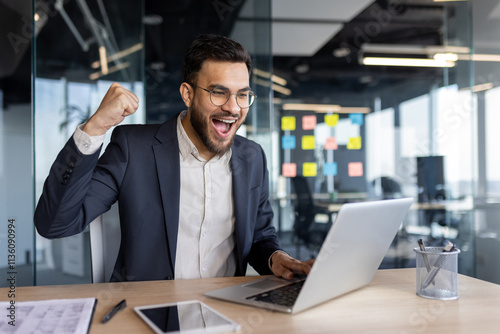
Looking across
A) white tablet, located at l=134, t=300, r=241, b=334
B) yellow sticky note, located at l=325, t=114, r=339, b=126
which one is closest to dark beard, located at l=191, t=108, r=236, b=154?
white tablet, located at l=134, t=300, r=241, b=334

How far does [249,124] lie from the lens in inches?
147

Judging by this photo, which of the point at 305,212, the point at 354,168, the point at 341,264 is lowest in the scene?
the point at 305,212

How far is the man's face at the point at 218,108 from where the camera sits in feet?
5.22

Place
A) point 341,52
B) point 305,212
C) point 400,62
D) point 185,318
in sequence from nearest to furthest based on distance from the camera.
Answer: point 185,318 < point 305,212 < point 400,62 < point 341,52

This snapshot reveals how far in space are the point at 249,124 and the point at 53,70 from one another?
163 cm

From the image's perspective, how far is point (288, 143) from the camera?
18.6ft

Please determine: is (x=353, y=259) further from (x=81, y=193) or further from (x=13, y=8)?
(x=13, y=8)

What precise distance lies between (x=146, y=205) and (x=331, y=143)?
4391 millimetres

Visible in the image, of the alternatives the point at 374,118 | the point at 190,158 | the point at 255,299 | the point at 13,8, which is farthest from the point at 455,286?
the point at 374,118

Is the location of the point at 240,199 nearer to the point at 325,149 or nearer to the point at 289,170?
the point at 289,170

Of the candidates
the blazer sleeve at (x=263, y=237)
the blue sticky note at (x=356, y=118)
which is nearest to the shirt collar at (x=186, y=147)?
the blazer sleeve at (x=263, y=237)

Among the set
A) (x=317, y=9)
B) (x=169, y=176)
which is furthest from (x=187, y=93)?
(x=317, y=9)

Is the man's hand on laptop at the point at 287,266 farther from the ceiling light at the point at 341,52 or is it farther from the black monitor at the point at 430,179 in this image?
the ceiling light at the point at 341,52

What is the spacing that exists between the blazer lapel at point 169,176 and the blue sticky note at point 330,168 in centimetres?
418
